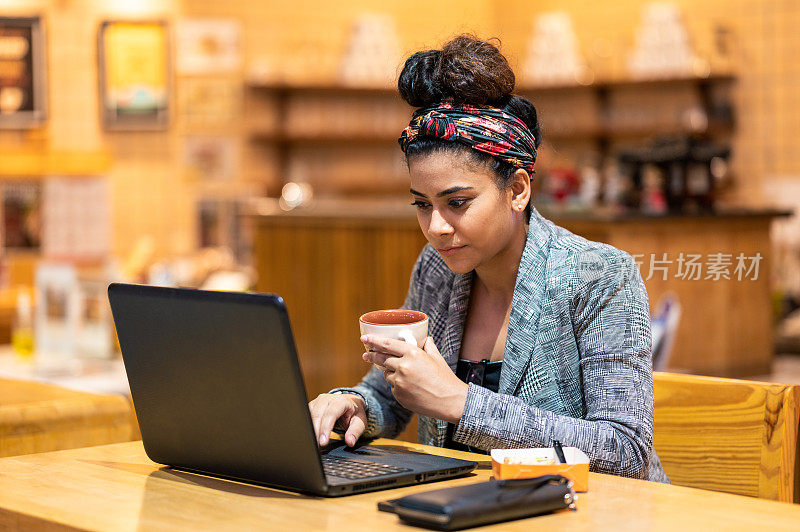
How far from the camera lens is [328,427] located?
183cm

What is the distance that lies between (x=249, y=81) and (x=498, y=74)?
7085mm

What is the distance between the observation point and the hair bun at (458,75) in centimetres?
189

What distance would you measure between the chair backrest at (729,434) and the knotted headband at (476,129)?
0.54 metres

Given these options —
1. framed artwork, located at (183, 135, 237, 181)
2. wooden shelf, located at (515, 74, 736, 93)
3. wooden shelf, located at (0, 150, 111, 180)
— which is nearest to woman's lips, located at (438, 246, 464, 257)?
wooden shelf, located at (515, 74, 736, 93)

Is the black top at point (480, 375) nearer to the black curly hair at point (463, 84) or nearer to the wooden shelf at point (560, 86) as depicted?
the black curly hair at point (463, 84)

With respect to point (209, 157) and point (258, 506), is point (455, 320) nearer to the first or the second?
point (258, 506)

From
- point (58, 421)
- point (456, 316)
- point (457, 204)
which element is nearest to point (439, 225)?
point (457, 204)

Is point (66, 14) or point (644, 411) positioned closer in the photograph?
point (644, 411)

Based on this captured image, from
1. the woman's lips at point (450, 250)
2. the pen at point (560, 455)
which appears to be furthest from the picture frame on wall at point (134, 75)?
the pen at point (560, 455)

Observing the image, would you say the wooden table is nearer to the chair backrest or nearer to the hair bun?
the chair backrest

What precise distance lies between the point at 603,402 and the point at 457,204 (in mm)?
412

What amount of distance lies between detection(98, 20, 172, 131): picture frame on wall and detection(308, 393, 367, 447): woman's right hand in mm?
6947

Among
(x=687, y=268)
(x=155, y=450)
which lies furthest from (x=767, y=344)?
(x=155, y=450)

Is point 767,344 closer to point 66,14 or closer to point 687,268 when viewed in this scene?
point 687,268
